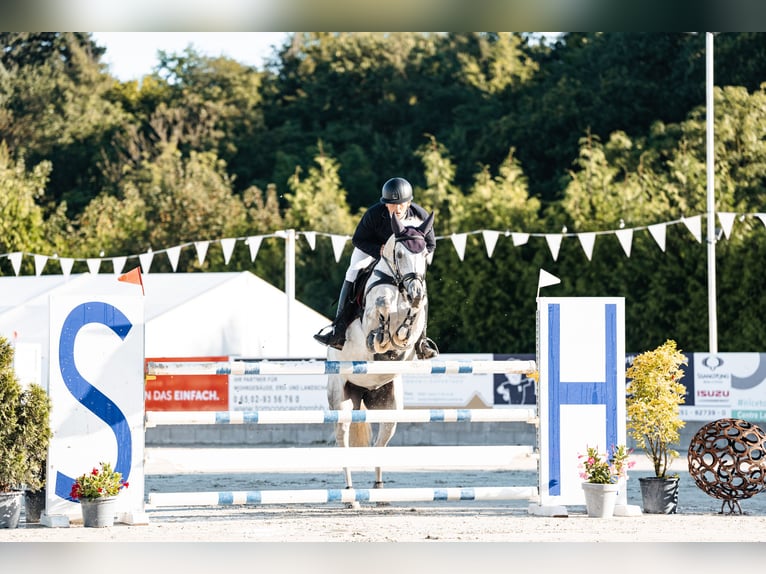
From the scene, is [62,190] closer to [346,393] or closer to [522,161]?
[522,161]

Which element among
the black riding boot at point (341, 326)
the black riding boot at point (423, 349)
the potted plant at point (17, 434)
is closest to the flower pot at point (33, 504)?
the potted plant at point (17, 434)

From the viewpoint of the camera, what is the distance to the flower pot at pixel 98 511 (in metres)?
6.98

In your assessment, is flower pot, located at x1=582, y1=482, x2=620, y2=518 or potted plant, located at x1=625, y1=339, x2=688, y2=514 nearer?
flower pot, located at x1=582, y1=482, x2=620, y2=518

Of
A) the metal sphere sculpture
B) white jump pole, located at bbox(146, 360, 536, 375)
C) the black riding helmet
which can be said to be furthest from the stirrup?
the metal sphere sculpture

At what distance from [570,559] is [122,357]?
10.3ft

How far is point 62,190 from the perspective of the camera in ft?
122

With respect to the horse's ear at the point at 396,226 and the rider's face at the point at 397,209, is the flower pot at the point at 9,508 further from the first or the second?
the rider's face at the point at 397,209

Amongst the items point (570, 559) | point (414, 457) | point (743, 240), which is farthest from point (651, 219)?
point (570, 559)

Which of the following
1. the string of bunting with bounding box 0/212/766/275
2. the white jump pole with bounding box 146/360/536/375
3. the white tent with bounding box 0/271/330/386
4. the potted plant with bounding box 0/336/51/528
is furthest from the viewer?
the white tent with bounding box 0/271/330/386

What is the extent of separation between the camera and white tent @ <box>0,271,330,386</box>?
688 inches

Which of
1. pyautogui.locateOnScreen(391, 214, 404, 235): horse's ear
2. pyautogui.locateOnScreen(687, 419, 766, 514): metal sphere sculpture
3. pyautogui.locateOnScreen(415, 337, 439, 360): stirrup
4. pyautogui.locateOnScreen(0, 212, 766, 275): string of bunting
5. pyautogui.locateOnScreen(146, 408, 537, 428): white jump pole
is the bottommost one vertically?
pyautogui.locateOnScreen(687, 419, 766, 514): metal sphere sculpture

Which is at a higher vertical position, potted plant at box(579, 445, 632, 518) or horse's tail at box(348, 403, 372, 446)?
horse's tail at box(348, 403, 372, 446)

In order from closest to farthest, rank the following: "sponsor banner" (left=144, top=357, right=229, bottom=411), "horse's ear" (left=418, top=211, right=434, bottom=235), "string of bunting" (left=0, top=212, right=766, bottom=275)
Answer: "horse's ear" (left=418, top=211, right=434, bottom=235), "sponsor banner" (left=144, top=357, right=229, bottom=411), "string of bunting" (left=0, top=212, right=766, bottom=275)

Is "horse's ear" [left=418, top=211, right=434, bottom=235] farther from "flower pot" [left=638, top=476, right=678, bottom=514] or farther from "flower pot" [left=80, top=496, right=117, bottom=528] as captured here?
"flower pot" [left=80, top=496, right=117, bottom=528]
